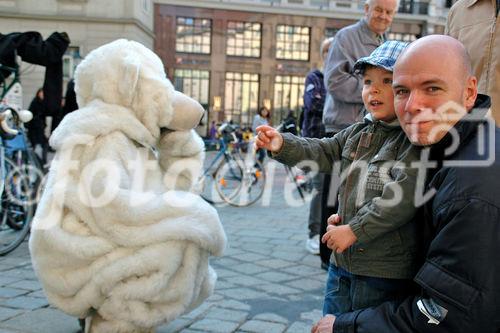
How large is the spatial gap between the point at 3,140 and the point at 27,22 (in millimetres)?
21640

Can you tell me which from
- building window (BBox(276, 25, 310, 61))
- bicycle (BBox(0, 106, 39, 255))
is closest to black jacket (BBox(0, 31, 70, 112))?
bicycle (BBox(0, 106, 39, 255))

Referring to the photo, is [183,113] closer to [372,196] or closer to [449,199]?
[372,196]

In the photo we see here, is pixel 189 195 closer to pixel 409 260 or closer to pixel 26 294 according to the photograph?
pixel 409 260

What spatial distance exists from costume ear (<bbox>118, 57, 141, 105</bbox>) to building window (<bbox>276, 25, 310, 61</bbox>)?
31273mm

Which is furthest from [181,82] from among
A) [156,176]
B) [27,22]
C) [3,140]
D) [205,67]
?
[156,176]

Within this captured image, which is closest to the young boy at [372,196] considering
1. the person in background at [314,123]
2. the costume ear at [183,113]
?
the costume ear at [183,113]

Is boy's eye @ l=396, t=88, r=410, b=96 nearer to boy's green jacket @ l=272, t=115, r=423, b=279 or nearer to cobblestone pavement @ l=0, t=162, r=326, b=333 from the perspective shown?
boy's green jacket @ l=272, t=115, r=423, b=279

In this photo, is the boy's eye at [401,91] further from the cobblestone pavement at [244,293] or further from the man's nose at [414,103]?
the cobblestone pavement at [244,293]

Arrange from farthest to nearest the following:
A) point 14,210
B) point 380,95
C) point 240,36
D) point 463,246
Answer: point 240,36 → point 14,210 → point 380,95 → point 463,246

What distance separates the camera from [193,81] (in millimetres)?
32500

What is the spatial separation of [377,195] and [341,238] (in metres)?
0.21

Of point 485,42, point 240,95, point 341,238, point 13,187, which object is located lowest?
point 240,95

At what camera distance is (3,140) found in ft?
15.6

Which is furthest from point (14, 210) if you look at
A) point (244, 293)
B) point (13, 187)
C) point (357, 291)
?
point (357, 291)
